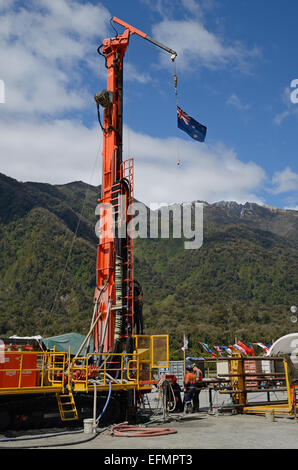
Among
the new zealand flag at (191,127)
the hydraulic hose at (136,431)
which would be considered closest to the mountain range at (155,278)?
the new zealand flag at (191,127)

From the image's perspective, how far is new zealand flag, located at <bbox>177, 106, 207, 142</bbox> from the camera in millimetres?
21141

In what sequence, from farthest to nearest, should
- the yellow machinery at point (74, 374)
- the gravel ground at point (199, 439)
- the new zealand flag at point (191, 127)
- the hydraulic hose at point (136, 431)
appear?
the new zealand flag at point (191, 127) → the yellow machinery at point (74, 374) → the hydraulic hose at point (136, 431) → the gravel ground at point (199, 439)

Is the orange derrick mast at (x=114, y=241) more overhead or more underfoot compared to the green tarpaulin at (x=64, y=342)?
more overhead

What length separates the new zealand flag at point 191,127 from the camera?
21141mm

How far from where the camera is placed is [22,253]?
10012 centimetres

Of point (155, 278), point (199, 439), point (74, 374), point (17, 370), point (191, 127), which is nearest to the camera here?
point (199, 439)

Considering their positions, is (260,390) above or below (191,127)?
below

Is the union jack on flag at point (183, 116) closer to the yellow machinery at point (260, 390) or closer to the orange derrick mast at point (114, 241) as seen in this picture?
the orange derrick mast at point (114, 241)

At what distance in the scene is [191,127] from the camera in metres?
21.2

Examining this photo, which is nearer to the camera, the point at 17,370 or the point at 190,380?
the point at 17,370

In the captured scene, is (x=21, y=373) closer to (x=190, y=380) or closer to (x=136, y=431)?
(x=136, y=431)

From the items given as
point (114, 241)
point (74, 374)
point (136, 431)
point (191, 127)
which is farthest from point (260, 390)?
point (191, 127)

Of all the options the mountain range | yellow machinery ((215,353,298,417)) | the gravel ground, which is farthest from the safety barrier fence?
the mountain range

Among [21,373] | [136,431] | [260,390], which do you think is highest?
[21,373]
